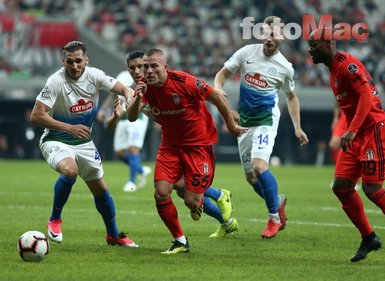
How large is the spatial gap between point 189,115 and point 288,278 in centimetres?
244

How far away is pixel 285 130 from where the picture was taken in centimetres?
3297

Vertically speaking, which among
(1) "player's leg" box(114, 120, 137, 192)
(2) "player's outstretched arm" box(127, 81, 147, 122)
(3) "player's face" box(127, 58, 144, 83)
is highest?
(3) "player's face" box(127, 58, 144, 83)

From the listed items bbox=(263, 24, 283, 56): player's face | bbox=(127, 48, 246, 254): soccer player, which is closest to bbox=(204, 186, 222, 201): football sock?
bbox=(127, 48, 246, 254): soccer player

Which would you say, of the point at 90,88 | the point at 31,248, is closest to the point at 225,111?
the point at 90,88

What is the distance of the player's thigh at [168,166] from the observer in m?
9.17

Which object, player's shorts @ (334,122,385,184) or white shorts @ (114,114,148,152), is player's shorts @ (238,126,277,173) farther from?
white shorts @ (114,114,148,152)

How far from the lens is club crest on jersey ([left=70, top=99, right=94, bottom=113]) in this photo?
9844 millimetres

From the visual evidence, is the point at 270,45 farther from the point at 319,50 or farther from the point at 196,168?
the point at 319,50

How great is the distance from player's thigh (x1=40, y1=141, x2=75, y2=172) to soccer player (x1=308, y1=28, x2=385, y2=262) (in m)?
2.98

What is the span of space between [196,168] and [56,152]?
1.64 metres

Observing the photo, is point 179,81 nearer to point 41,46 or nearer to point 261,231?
point 261,231

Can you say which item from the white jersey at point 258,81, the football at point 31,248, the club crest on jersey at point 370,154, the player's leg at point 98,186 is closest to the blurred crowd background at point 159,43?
the white jersey at point 258,81

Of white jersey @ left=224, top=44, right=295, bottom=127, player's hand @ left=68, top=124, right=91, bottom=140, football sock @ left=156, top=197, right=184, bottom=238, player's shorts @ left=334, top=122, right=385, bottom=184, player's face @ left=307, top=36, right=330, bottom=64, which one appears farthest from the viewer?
white jersey @ left=224, top=44, right=295, bottom=127

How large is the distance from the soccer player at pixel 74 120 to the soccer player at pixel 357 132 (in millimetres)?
2337
